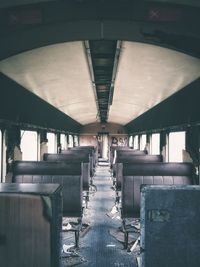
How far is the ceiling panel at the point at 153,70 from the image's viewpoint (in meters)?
4.27

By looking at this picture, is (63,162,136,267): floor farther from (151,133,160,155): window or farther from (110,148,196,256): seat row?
(151,133,160,155): window

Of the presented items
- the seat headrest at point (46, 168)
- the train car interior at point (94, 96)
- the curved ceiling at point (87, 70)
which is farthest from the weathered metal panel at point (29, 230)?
the seat headrest at point (46, 168)

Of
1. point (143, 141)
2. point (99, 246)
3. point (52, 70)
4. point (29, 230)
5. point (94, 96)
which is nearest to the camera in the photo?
point (29, 230)

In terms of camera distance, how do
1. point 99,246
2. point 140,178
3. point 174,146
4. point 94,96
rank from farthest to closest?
→ point 94,96
point 174,146
point 140,178
point 99,246

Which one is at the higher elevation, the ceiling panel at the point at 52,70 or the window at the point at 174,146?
the ceiling panel at the point at 52,70

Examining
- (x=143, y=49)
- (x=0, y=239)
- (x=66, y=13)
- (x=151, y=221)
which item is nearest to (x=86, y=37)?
(x=66, y=13)

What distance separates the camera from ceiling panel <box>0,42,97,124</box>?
4238 mm

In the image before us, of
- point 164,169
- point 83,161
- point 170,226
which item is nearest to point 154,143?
point 83,161

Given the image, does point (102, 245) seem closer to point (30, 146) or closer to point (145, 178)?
point (145, 178)

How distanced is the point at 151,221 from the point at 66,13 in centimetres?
195

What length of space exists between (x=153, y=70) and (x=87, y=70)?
3.45ft

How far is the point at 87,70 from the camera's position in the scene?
559cm

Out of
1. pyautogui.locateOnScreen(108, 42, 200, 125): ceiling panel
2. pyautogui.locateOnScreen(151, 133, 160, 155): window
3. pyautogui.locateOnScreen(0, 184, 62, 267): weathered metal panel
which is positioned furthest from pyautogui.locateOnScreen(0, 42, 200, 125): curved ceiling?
pyautogui.locateOnScreen(151, 133, 160, 155): window

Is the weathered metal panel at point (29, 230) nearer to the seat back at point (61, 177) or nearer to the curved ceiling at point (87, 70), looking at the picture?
the curved ceiling at point (87, 70)
